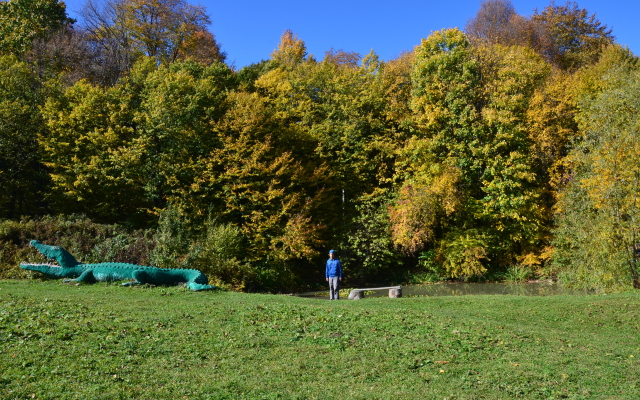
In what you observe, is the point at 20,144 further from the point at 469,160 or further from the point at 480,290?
the point at 480,290

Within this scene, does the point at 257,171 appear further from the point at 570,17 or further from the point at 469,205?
the point at 570,17

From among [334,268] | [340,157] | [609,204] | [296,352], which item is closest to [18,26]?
[340,157]

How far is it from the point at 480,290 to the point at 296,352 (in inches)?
714

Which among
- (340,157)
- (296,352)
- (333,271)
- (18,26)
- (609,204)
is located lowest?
(296,352)

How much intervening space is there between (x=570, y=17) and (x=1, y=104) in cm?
4239

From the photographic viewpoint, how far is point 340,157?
3141 centimetres

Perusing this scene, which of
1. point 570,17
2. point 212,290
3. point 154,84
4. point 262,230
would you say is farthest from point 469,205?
point 570,17

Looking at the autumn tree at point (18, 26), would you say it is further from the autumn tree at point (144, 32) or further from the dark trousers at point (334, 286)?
the dark trousers at point (334, 286)

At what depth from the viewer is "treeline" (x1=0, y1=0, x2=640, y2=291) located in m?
26.7

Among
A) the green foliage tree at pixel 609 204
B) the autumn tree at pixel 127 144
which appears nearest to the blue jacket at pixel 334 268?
the green foliage tree at pixel 609 204

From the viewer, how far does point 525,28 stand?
43031 mm

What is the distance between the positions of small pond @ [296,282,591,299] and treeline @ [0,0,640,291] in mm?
1195

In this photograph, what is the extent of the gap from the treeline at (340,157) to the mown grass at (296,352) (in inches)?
460

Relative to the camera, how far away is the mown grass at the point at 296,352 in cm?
708
